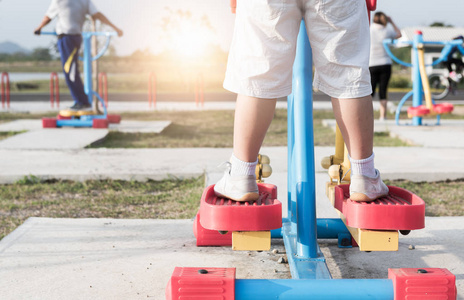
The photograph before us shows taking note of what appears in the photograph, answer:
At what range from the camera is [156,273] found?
2197 millimetres

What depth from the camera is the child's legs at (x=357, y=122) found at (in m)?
1.78

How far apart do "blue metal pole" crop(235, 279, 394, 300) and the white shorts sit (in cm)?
56

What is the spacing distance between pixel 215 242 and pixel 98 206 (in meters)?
1.29

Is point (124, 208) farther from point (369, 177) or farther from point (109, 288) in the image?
point (369, 177)

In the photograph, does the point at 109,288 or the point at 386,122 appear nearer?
the point at 109,288

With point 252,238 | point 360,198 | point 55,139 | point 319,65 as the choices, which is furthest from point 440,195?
point 55,139

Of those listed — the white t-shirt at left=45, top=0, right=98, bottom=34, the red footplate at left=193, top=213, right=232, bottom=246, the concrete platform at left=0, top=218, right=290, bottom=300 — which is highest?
the white t-shirt at left=45, top=0, right=98, bottom=34

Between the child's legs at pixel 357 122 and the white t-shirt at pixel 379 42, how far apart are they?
676cm

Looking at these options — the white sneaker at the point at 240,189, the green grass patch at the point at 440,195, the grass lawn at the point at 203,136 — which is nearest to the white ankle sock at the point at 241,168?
the white sneaker at the point at 240,189

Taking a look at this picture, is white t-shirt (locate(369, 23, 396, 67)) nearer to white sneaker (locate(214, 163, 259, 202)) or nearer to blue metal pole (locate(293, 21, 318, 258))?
blue metal pole (locate(293, 21, 318, 258))

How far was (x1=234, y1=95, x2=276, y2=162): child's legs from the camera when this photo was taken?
1.79 metres

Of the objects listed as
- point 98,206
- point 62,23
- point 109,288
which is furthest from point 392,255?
point 62,23

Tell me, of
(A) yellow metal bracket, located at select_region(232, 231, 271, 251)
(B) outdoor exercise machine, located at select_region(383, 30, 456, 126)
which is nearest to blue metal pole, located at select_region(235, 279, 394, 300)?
(A) yellow metal bracket, located at select_region(232, 231, 271, 251)

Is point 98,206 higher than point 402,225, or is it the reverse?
point 402,225
